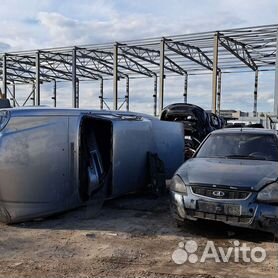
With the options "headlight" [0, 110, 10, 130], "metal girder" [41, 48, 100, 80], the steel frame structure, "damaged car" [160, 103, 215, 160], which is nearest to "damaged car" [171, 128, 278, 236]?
"headlight" [0, 110, 10, 130]

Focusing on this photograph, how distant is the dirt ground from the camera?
4422mm

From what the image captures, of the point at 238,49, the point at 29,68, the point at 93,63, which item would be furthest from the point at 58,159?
the point at 29,68

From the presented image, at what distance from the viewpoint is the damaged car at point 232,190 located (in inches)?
208

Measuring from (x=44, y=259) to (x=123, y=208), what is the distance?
3.00 metres

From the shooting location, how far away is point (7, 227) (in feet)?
20.3

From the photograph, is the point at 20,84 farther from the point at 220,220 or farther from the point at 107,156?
the point at 220,220

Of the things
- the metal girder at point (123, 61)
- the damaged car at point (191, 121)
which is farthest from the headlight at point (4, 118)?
the metal girder at point (123, 61)

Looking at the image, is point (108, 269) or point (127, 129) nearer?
point (108, 269)

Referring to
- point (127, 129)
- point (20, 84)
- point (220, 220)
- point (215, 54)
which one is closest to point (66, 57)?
point (215, 54)

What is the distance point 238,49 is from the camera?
2520 cm

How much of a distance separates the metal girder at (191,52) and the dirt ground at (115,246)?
1793cm

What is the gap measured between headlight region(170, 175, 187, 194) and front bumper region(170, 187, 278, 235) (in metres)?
0.14

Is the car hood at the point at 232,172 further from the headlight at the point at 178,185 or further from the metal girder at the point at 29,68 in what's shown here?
the metal girder at the point at 29,68

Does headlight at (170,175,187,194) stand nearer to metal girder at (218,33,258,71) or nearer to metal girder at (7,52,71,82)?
metal girder at (218,33,258,71)
